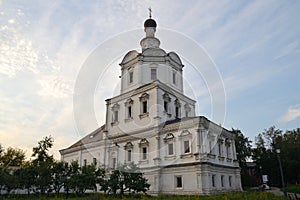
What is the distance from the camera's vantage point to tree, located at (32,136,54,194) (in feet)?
78.7

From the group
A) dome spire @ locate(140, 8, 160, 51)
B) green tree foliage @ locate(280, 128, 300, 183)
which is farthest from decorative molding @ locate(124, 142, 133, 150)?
green tree foliage @ locate(280, 128, 300, 183)

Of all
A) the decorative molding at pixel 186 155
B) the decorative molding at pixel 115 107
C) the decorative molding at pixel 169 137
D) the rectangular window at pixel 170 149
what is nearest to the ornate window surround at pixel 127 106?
the decorative molding at pixel 115 107

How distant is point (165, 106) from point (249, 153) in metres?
22.8

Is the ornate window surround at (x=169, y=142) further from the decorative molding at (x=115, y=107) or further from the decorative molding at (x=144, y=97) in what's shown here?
the decorative molding at (x=115, y=107)

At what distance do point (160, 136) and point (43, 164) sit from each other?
12.1m

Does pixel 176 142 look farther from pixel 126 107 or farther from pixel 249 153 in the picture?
pixel 249 153

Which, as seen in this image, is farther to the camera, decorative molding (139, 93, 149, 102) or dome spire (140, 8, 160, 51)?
dome spire (140, 8, 160, 51)

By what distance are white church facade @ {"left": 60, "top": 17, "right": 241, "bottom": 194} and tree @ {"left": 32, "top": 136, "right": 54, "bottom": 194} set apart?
8.23m

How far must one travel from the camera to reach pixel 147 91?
103ft

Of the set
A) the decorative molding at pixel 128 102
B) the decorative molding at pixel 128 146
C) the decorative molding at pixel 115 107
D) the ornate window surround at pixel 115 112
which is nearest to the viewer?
the decorative molding at pixel 128 146

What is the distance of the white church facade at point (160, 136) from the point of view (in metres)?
25.4

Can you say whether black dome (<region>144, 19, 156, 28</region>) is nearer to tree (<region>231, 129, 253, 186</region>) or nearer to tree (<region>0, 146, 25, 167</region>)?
tree (<region>231, 129, 253, 186</region>)

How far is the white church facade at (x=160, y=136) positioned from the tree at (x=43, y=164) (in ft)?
27.0

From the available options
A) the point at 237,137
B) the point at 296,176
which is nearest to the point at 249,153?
the point at 237,137
